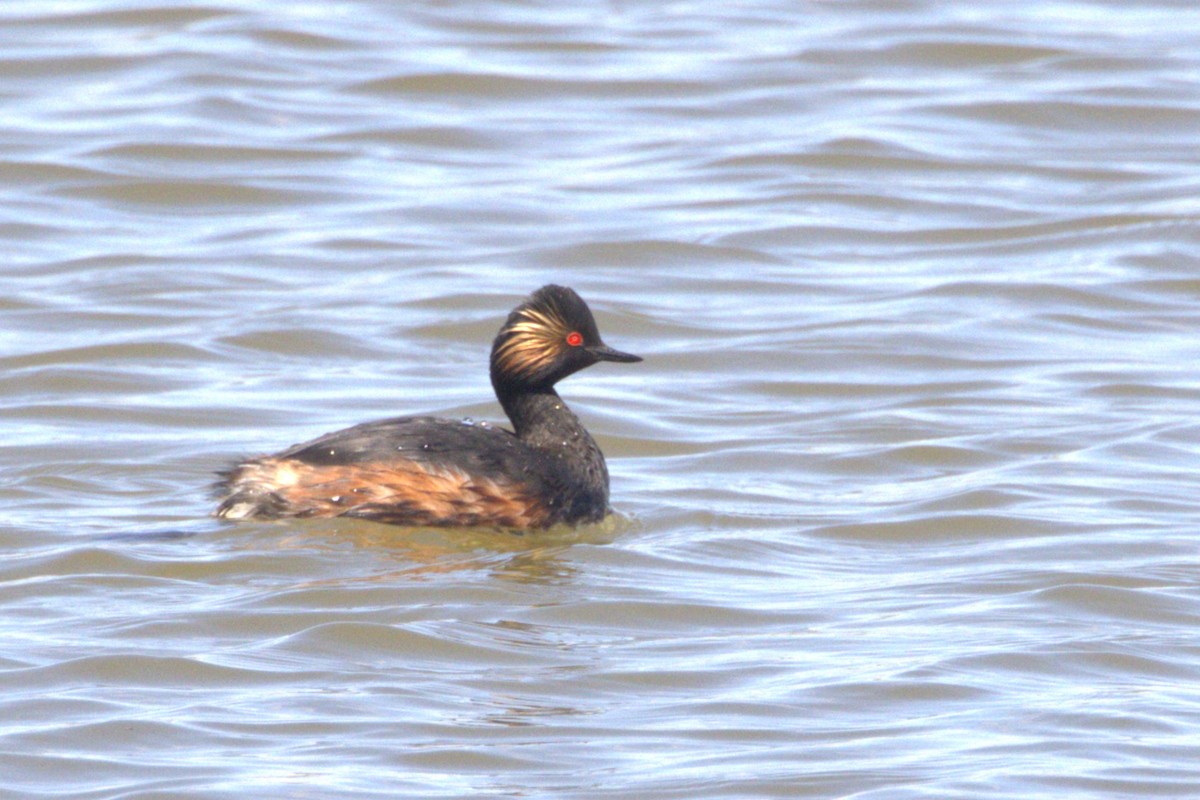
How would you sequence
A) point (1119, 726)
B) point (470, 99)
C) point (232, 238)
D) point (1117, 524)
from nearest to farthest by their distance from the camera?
1. point (1119, 726)
2. point (1117, 524)
3. point (232, 238)
4. point (470, 99)

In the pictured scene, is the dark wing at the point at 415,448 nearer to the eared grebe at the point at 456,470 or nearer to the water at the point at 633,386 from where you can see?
the eared grebe at the point at 456,470

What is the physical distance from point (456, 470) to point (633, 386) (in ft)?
A: 9.30

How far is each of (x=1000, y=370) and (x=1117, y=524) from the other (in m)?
2.58

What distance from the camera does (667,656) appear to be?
652cm

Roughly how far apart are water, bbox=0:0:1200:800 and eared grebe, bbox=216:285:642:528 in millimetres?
110

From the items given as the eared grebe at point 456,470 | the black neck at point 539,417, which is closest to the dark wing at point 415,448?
the eared grebe at point 456,470

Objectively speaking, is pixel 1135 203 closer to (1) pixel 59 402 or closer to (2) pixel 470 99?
(2) pixel 470 99

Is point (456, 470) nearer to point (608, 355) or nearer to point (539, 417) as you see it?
point (539, 417)

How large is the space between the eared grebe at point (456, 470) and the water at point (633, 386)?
4.3 inches

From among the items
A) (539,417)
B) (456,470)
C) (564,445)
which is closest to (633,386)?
(539,417)

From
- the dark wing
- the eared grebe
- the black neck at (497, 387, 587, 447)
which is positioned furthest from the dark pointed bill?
the dark wing

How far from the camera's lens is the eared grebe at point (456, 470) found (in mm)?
7844

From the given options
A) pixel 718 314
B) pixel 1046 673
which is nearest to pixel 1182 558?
pixel 1046 673

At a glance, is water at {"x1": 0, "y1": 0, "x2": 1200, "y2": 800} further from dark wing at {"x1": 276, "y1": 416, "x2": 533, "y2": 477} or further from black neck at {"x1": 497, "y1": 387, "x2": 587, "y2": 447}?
black neck at {"x1": 497, "y1": 387, "x2": 587, "y2": 447}
